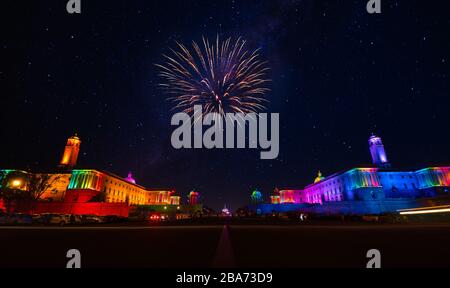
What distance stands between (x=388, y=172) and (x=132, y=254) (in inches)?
4309

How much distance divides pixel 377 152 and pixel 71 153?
458 feet

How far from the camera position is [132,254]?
25.6 ft

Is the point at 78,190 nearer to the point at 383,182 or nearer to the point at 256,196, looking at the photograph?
the point at 383,182

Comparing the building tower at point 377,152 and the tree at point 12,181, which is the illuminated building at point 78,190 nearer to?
the tree at point 12,181

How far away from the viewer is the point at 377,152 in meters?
105

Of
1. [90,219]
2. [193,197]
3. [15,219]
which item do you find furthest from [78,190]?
[193,197]

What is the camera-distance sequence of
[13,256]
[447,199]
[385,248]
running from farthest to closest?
1. [447,199]
2. [385,248]
3. [13,256]

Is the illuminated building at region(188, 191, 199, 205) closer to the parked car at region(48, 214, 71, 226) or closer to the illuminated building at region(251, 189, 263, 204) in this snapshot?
the illuminated building at region(251, 189, 263, 204)

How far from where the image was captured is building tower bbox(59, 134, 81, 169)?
101 meters

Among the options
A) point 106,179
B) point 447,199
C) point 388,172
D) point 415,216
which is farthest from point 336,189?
point 106,179

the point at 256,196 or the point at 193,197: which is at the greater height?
the point at 193,197

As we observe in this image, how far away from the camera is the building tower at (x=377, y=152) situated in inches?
4021
